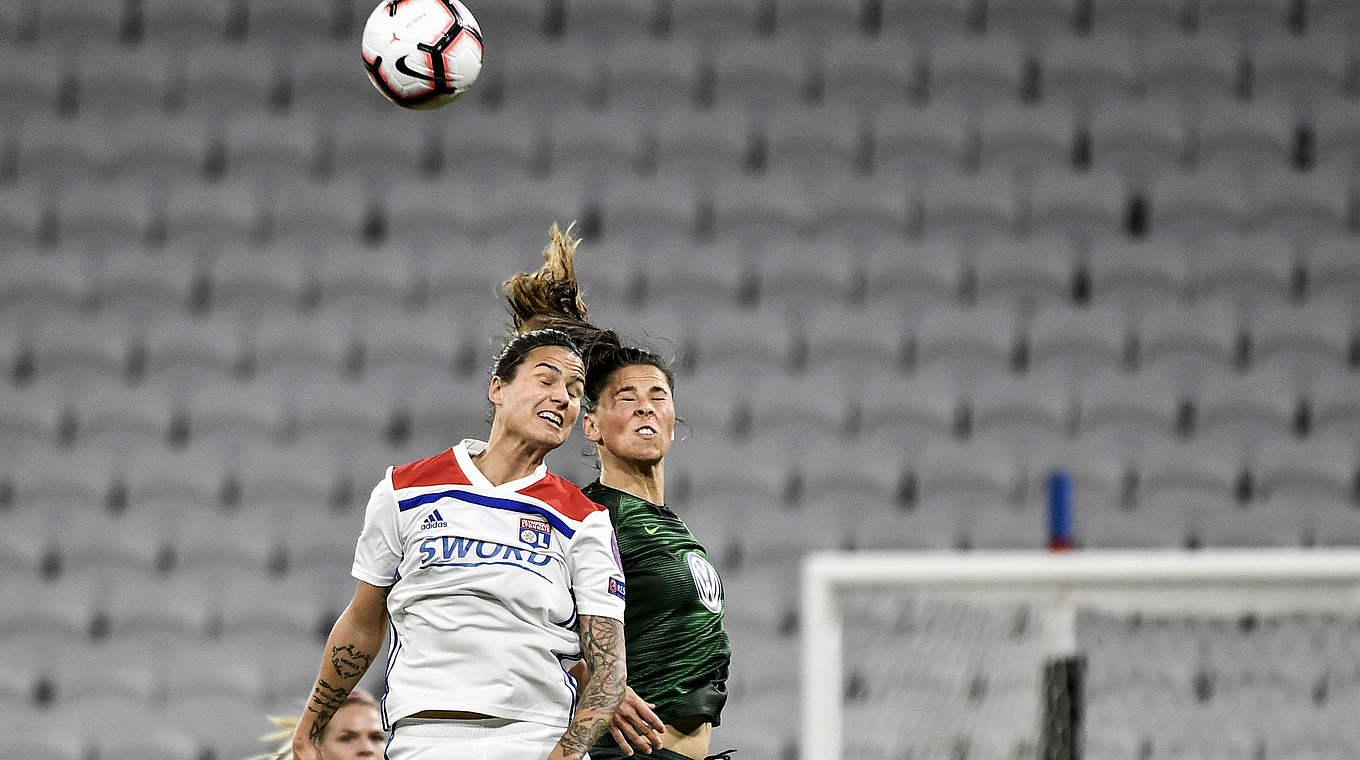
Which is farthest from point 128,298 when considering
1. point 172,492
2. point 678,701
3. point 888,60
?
point 678,701

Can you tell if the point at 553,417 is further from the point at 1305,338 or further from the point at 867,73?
the point at 1305,338

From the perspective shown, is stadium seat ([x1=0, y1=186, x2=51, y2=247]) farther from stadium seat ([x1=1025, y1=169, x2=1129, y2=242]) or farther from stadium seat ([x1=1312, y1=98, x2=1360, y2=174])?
stadium seat ([x1=1312, y1=98, x2=1360, y2=174])

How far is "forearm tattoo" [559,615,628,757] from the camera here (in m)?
2.94

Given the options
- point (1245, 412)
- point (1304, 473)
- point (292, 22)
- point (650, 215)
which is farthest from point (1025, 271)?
point (292, 22)

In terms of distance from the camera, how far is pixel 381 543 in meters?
3.04

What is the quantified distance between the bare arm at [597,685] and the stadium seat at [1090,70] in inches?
207

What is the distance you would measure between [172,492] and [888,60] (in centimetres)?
390

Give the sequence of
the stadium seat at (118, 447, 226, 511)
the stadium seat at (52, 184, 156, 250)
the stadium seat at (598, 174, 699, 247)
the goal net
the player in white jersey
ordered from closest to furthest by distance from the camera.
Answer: the player in white jersey, the goal net, the stadium seat at (118, 447, 226, 511), the stadium seat at (598, 174, 699, 247), the stadium seat at (52, 184, 156, 250)

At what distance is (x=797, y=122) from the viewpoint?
7.60m

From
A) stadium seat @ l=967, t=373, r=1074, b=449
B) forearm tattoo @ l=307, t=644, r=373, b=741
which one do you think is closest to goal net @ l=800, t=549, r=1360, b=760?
forearm tattoo @ l=307, t=644, r=373, b=741

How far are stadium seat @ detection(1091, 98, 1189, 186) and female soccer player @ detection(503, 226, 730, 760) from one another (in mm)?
4493

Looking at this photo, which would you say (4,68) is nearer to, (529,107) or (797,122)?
(529,107)

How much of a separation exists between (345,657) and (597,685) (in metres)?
0.53

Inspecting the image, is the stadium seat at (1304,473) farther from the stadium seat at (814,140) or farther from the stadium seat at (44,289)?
the stadium seat at (44,289)
